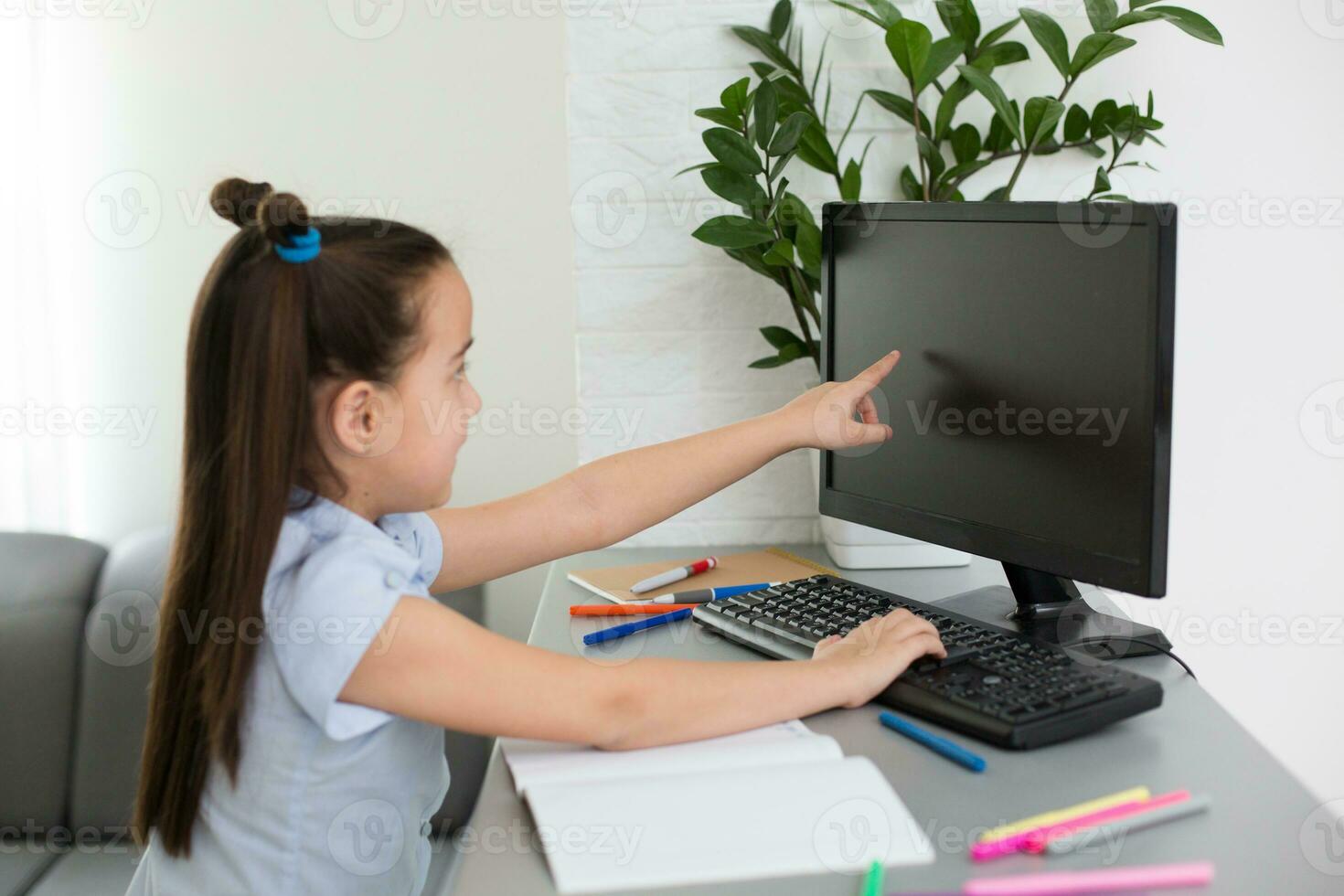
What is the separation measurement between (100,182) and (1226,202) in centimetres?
159

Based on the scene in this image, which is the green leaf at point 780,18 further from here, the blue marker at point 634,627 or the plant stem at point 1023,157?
the blue marker at point 634,627

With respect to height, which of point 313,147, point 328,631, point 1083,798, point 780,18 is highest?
point 780,18

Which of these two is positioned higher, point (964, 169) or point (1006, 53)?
point (1006, 53)

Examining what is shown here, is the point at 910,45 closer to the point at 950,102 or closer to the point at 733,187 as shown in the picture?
the point at 950,102

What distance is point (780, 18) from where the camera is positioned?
1.49 m

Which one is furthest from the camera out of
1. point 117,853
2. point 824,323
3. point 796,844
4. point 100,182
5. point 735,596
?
point 100,182

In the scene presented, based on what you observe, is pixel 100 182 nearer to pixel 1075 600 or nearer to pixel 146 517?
pixel 146 517

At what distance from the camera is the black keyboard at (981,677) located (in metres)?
0.88

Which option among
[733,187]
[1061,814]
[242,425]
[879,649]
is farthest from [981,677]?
[733,187]

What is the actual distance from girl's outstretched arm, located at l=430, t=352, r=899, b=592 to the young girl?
234 millimetres

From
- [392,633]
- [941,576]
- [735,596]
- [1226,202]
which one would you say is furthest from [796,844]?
[1226,202]

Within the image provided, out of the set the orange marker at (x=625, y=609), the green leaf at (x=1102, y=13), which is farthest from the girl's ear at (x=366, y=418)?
the green leaf at (x=1102, y=13)

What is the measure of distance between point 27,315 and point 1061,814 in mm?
1706

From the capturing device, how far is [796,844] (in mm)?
737
